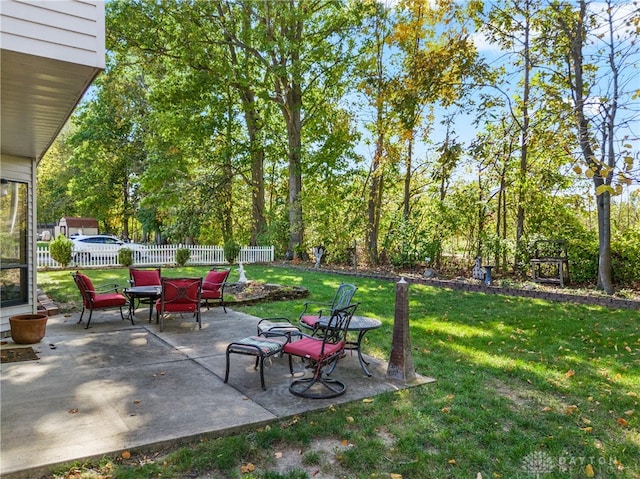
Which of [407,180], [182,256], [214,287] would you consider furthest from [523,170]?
[182,256]

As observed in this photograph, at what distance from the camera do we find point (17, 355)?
16.6 ft

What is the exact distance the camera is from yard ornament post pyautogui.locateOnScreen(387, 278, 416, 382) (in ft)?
14.6

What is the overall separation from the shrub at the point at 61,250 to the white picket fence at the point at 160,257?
0.50 metres

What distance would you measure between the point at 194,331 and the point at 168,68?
16.2 m

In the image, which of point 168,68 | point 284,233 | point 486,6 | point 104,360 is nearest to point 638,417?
point 104,360

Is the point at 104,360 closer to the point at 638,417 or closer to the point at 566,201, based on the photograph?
the point at 638,417

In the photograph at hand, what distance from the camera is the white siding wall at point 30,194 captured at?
20.2 ft

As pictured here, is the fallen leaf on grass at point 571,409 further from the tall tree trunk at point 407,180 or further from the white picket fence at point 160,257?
A: the white picket fence at point 160,257

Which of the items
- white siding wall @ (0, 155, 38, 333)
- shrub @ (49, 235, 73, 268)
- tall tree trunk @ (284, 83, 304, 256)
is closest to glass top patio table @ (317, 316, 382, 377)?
white siding wall @ (0, 155, 38, 333)

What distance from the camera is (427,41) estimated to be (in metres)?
14.3

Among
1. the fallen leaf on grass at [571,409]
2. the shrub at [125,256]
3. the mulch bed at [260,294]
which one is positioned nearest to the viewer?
the fallen leaf on grass at [571,409]

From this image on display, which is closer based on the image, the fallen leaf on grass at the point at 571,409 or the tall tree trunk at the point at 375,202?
the fallen leaf on grass at the point at 571,409

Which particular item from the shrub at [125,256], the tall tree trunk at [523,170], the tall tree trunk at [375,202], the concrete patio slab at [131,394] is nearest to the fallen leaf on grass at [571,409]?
the concrete patio slab at [131,394]

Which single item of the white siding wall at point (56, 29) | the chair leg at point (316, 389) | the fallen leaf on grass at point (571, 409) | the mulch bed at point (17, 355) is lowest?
the fallen leaf on grass at point (571, 409)
